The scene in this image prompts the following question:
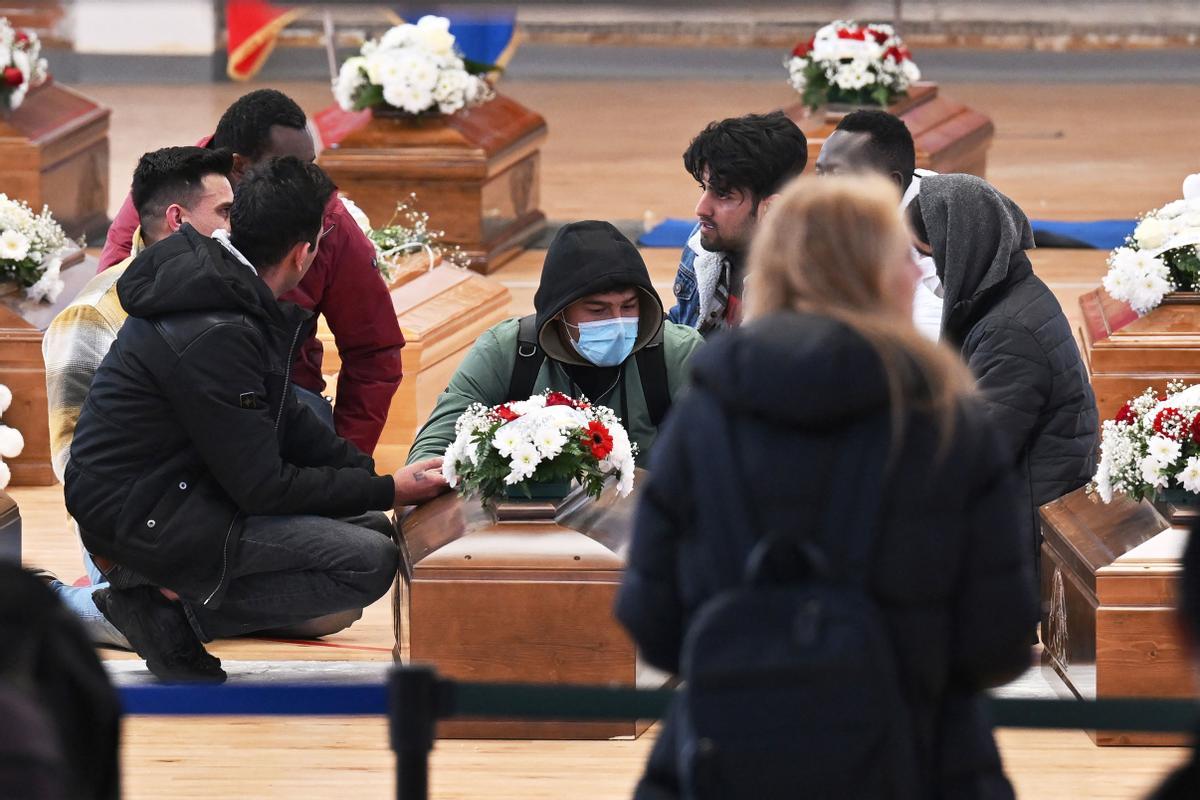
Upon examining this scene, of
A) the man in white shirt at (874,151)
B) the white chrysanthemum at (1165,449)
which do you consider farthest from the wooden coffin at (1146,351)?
the white chrysanthemum at (1165,449)

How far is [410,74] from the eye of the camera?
9.12 meters

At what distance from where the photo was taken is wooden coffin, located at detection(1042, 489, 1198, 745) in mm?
4117

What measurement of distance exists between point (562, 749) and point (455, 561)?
45 centimetres

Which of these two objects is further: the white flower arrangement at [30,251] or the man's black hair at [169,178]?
the white flower arrangement at [30,251]

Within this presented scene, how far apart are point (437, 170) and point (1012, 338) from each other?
526 cm

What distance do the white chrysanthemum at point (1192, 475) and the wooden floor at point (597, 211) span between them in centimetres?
56

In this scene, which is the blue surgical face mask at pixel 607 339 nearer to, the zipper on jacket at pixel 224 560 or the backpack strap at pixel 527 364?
the backpack strap at pixel 527 364

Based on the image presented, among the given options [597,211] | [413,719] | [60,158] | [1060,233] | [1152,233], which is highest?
[413,719]

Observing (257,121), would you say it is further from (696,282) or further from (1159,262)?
(1159,262)

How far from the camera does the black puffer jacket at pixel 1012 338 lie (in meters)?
4.47

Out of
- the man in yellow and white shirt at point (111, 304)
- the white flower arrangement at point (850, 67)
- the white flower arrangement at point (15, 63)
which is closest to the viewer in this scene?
the man in yellow and white shirt at point (111, 304)

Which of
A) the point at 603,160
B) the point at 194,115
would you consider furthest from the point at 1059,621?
the point at 194,115

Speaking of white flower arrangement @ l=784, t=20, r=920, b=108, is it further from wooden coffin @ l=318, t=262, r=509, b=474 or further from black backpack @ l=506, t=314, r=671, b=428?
black backpack @ l=506, t=314, r=671, b=428

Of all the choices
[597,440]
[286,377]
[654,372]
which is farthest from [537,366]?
[286,377]
